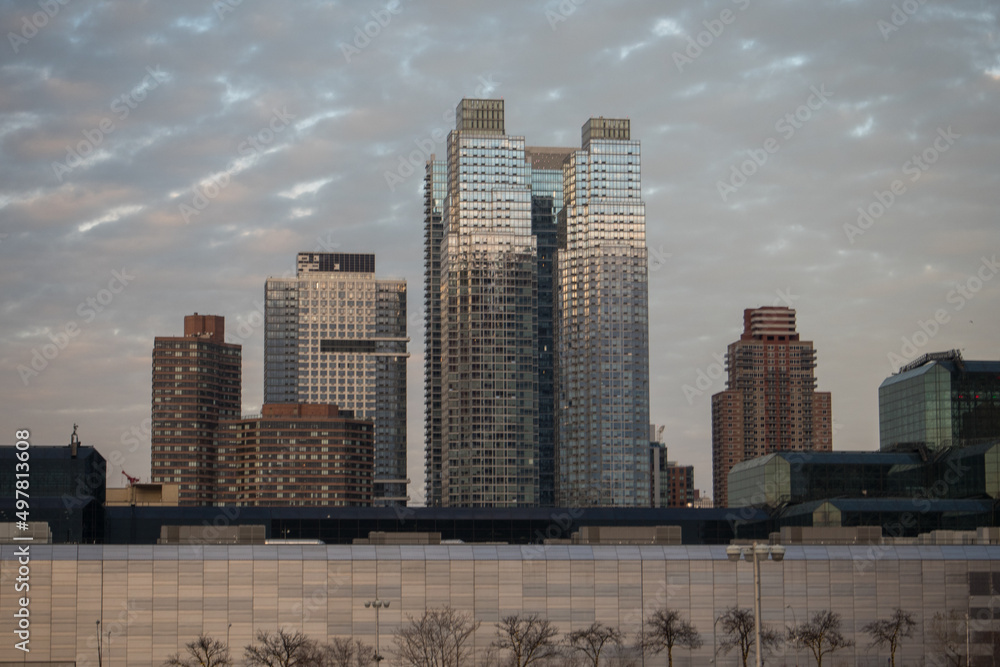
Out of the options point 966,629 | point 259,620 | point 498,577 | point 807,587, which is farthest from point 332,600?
point 966,629

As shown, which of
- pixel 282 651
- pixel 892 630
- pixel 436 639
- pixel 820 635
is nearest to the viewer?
pixel 282 651

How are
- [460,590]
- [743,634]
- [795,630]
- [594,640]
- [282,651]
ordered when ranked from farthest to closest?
1. [460,590]
2. [795,630]
3. [594,640]
4. [743,634]
5. [282,651]

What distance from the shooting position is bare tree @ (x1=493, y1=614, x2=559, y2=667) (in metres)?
129

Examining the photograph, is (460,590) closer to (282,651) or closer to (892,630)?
(282,651)

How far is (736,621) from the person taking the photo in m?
132

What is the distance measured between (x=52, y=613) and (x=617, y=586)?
5263 cm

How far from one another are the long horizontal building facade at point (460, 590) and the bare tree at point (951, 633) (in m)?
0.64

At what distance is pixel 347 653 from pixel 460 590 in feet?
48.0

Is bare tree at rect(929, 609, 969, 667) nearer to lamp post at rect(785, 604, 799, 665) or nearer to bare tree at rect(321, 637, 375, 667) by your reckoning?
lamp post at rect(785, 604, 799, 665)

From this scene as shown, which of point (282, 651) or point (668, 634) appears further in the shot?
point (668, 634)

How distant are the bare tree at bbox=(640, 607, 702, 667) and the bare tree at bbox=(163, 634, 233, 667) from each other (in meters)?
38.0

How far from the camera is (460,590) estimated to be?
5369 inches

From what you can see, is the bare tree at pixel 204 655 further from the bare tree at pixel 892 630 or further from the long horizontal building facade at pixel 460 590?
the bare tree at pixel 892 630

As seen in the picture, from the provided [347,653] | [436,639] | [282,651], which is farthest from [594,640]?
[282,651]
